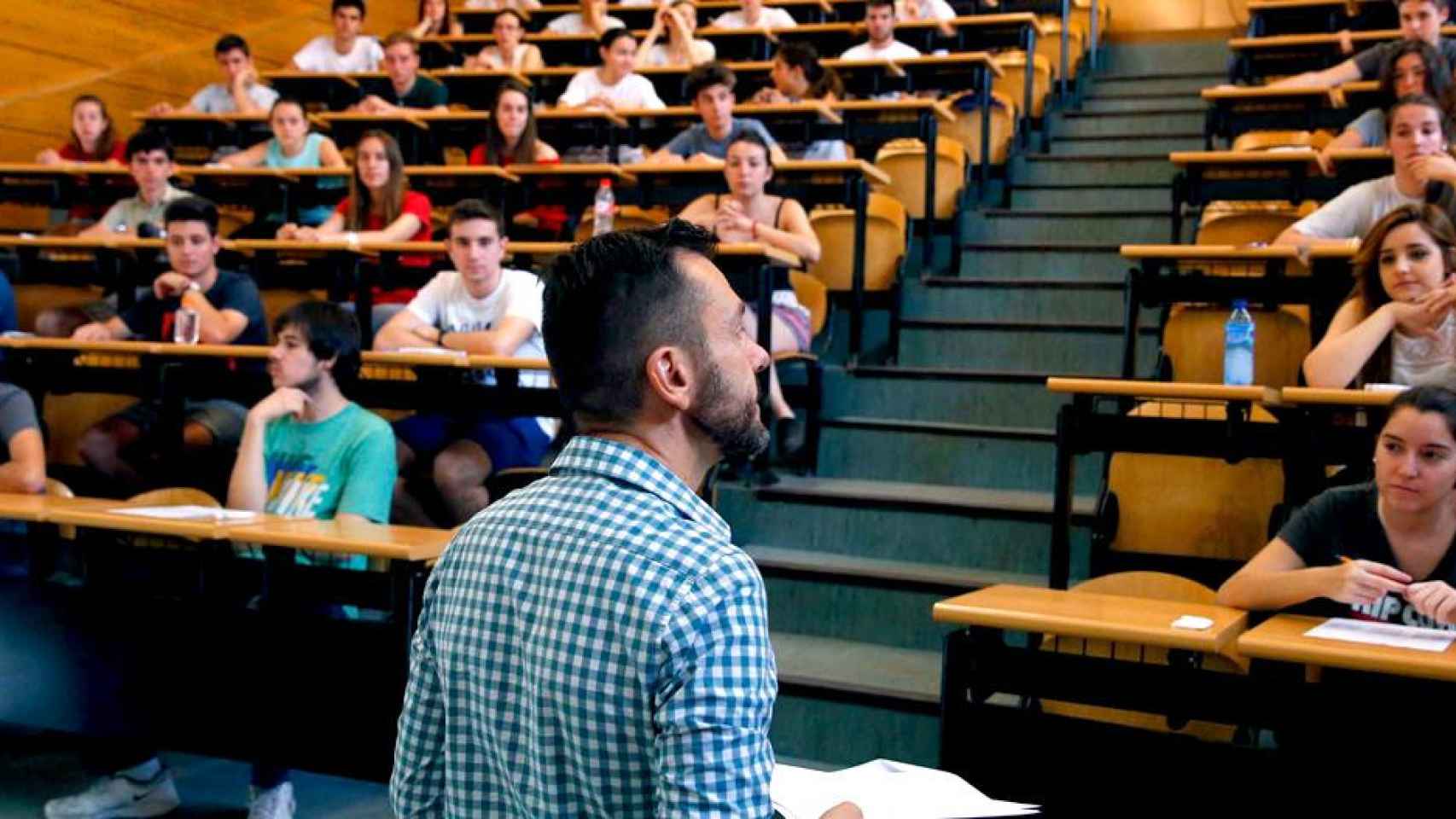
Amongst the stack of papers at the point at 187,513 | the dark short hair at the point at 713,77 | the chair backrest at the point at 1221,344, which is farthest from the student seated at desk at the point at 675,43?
the stack of papers at the point at 187,513

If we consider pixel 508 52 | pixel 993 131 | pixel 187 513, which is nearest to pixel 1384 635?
pixel 187 513

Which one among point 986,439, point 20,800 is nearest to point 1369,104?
point 986,439

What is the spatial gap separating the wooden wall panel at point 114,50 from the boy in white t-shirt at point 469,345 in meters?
3.15

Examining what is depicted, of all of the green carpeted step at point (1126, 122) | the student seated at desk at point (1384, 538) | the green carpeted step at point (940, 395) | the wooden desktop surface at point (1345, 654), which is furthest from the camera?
the green carpeted step at point (1126, 122)

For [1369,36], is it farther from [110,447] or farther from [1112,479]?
[110,447]

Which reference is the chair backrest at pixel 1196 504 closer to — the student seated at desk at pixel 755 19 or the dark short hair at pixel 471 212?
the dark short hair at pixel 471 212

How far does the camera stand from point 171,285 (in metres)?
3.85

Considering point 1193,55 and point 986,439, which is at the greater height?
point 1193,55

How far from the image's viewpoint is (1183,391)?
2543 mm

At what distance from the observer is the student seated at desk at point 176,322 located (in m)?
3.52

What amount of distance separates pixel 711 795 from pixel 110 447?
10.3 feet

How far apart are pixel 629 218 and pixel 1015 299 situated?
126 centimetres

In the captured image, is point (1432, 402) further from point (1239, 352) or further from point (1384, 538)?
point (1239, 352)

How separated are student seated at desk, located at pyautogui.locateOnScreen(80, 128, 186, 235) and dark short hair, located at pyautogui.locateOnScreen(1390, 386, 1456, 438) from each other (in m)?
3.79
